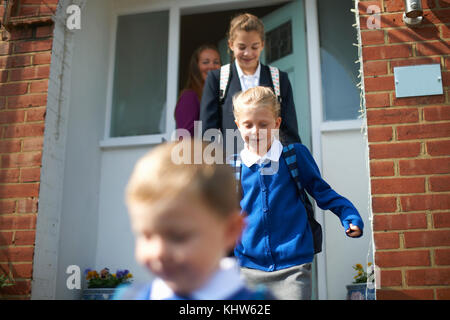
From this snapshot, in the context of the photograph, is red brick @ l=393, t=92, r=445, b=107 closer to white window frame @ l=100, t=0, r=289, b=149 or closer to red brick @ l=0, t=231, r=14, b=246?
white window frame @ l=100, t=0, r=289, b=149

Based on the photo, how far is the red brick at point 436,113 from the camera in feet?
8.92

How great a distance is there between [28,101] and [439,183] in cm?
263

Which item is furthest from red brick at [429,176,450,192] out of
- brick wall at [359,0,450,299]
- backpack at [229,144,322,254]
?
backpack at [229,144,322,254]

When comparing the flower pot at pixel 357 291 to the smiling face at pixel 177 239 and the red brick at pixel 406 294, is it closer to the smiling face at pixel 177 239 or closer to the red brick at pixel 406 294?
the red brick at pixel 406 294

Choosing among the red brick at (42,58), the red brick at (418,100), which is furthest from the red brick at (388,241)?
the red brick at (42,58)

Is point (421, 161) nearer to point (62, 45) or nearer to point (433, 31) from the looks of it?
point (433, 31)

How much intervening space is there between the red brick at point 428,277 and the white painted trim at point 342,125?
1.45 metres

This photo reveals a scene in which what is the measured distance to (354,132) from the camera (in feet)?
12.3

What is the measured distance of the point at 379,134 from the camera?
273 cm

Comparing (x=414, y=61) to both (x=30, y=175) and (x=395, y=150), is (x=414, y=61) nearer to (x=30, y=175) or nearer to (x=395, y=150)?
(x=395, y=150)

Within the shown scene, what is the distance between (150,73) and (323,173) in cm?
187

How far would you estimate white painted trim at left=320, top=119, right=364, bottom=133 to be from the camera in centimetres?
373

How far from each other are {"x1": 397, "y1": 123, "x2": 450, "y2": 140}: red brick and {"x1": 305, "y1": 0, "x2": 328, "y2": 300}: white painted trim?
3.43 feet

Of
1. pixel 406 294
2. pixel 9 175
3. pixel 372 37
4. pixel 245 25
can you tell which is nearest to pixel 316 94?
pixel 372 37
